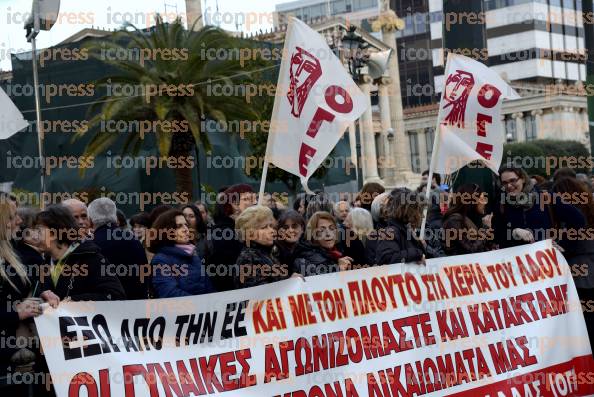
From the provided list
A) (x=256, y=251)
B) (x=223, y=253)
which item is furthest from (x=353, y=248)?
(x=256, y=251)

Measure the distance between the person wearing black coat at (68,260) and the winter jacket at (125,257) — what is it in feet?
5.02

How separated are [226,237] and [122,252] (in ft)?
2.59

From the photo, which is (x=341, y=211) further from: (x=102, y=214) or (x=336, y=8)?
(x=336, y=8)

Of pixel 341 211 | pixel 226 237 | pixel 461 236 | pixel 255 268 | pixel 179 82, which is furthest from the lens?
pixel 179 82

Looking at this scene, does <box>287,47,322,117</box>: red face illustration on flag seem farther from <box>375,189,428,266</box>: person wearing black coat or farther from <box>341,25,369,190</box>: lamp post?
<box>341,25,369,190</box>: lamp post

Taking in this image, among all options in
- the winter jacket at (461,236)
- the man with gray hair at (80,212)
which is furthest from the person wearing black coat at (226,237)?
the winter jacket at (461,236)

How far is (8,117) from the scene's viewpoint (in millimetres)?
8719

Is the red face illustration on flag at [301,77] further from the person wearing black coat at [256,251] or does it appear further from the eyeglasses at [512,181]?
the eyeglasses at [512,181]

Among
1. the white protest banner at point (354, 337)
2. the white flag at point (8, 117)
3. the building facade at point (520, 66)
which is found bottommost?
the white protest banner at point (354, 337)

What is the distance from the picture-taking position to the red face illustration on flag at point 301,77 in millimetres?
7320

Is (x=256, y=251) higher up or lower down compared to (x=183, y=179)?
lower down

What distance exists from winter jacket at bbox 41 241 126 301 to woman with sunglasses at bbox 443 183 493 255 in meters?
3.12

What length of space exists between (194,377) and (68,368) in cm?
78

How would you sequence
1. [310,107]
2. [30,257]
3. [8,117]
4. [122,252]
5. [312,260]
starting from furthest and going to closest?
[8,117] < [310,107] < [122,252] < [312,260] < [30,257]
